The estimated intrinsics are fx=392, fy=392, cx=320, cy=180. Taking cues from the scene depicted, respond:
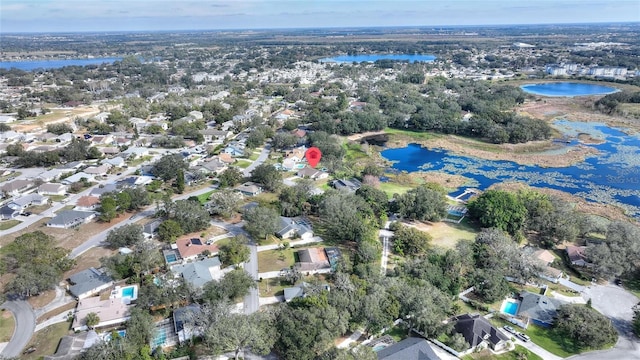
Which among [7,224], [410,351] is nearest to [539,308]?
[410,351]

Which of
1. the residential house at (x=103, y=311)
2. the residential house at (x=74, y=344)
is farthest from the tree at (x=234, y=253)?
the residential house at (x=74, y=344)

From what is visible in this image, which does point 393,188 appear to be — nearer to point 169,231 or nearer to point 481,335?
point 481,335

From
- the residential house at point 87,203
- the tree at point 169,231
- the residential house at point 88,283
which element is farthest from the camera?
the residential house at point 87,203

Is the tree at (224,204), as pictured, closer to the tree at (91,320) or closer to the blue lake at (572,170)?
the tree at (91,320)

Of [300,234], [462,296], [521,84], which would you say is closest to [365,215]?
[300,234]

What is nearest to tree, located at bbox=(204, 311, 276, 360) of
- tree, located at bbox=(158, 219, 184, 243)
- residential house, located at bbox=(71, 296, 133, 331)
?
residential house, located at bbox=(71, 296, 133, 331)

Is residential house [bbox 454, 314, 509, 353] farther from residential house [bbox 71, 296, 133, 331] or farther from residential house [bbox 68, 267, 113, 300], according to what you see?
residential house [bbox 68, 267, 113, 300]
